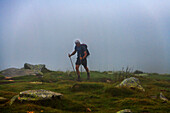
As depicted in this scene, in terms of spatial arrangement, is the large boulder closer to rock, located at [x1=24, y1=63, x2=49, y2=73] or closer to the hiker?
rock, located at [x1=24, y1=63, x2=49, y2=73]

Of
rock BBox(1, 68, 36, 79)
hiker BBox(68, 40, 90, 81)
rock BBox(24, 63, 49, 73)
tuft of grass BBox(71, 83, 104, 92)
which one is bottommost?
tuft of grass BBox(71, 83, 104, 92)

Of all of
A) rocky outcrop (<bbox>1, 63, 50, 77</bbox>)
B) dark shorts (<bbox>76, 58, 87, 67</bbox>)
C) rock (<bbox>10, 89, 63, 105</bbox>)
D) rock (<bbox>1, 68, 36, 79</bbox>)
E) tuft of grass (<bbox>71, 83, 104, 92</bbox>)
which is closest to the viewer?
rock (<bbox>10, 89, 63, 105</bbox>)

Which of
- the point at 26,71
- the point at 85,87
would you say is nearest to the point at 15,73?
the point at 26,71

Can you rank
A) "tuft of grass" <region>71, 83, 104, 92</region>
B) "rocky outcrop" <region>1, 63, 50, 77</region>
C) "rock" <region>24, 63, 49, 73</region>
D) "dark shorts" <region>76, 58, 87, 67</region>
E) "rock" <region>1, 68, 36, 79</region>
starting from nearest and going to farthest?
"tuft of grass" <region>71, 83, 104, 92</region> → "dark shorts" <region>76, 58, 87, 67</region> → "rock" <region>1, 68, 36, 79</region> → "rocky outcrop" <region>1, 63, 50, 77</region> → "rock" <region>24, 63, 49, 73</region>

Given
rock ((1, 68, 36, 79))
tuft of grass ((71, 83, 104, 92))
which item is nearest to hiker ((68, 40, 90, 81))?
tuft of grass ((71, 83, 104, 92))

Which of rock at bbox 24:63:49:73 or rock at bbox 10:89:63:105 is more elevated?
rock at bbox 24:63:49:73

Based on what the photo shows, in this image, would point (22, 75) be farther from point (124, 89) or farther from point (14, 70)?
point (124, 89)

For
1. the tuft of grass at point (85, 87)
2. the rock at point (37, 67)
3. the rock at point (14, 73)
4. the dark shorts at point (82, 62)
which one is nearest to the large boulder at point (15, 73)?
the rock at point (14, 73)

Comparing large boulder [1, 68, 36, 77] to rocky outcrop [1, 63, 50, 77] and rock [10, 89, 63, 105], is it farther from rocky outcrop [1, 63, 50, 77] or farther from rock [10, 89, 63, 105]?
rock [10, 89, 63, 105]

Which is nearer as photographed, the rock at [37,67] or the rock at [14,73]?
the rock at [14,73]

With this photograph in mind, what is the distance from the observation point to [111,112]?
724cm

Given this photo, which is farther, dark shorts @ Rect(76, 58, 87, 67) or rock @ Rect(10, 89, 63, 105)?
dark shorts @ Rect(76, 58, 87, 67)

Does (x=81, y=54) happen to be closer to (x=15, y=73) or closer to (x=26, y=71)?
(x=26, y=71)

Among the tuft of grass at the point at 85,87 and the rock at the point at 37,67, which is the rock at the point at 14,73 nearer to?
the rock at the point at 37,67
